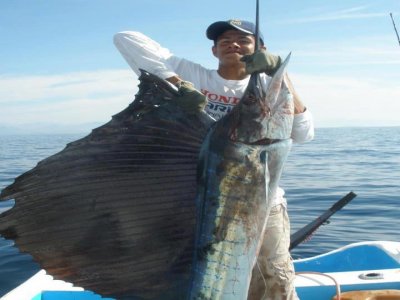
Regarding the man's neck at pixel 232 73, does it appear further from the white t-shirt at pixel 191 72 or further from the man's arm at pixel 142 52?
the man's arm at pixel 142 52

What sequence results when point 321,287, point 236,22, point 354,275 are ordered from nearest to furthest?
point 236,22
point 321,287
point 354,275

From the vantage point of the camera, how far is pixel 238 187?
1.86m

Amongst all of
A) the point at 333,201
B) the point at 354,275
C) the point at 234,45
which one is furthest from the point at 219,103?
the point at 333,201

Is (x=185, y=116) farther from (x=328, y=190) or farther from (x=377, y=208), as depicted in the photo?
(x=328, y=190)

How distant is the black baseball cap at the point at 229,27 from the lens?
260 centimetres

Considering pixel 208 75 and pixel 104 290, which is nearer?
pixel 104 290

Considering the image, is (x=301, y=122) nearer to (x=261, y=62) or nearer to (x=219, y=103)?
(x=219, y=103)

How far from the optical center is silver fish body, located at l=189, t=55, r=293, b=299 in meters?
1.86

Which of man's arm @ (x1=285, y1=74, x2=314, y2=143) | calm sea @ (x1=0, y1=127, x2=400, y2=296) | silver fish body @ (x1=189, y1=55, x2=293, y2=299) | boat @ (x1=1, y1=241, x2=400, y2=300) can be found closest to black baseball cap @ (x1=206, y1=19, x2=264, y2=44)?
man's arm @ (x1=285, y1=74, x2=314, y2=143)

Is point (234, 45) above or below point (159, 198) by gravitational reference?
above

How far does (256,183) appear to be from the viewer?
1847mm

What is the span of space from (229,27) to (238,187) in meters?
1.11

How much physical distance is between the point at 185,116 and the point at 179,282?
26.5 inches

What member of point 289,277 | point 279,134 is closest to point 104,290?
point 279,134
